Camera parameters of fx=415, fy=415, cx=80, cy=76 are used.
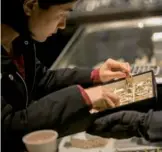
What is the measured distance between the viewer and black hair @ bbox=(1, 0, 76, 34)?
126 cm

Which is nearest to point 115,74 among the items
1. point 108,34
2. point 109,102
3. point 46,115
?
point 109,102

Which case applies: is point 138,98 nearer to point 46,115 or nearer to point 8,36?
point 46,115

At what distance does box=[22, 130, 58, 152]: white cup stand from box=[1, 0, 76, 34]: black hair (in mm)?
334

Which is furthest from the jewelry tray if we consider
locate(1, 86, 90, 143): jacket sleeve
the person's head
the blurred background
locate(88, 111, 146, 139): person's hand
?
the blurred background

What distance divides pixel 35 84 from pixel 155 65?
0.74m

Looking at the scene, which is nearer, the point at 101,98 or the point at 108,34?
the point at 101,98

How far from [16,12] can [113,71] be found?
0.58 meters

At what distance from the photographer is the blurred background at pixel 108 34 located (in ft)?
8.40

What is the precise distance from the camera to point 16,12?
129 centimetres

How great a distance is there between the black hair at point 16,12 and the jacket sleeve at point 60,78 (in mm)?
470

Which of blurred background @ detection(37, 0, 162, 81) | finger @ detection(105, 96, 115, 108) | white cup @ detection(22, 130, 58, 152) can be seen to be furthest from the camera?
blurred background @ detection(37, 0, 162, 81)

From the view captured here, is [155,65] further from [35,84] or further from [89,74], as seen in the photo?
[35,84]

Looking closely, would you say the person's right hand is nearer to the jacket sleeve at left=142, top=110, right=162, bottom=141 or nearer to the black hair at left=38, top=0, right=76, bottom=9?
the jacket sleeve at left=142, top=110, right=162, bottom=141

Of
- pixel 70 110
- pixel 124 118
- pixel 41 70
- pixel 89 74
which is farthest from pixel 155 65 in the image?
pixel 70 110
